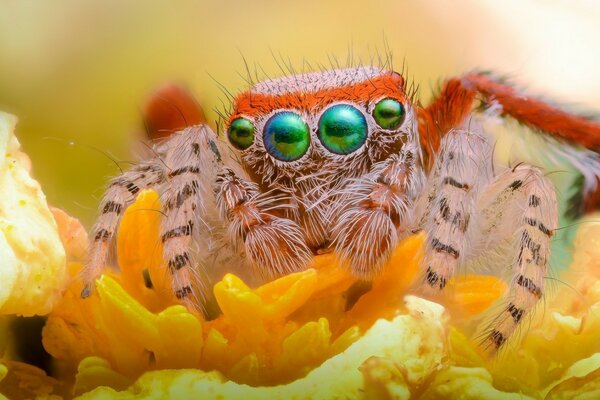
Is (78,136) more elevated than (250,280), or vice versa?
(78,136)

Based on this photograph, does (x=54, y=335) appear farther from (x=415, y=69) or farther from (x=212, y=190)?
(x=415, y=69)

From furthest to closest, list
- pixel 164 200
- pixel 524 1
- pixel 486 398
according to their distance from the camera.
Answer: pixel 524 1
pixel 164 200
pixel 486 398

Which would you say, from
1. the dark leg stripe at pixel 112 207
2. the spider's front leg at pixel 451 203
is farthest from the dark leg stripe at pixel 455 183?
the dark leg stripe at pixel 112 207

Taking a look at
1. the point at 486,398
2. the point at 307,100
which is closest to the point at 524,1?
the point at 307,100

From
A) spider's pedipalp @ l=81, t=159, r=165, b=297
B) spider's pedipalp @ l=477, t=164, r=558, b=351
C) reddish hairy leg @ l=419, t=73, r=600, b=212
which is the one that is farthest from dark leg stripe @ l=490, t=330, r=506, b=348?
spider's pedipalp @ l=81, t=159, r=165, b=297

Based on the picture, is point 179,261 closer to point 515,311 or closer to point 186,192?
point 186,192

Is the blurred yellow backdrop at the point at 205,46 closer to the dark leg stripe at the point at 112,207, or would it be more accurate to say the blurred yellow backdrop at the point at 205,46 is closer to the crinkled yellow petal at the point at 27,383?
the dark leg stripe at the point at 112,207
